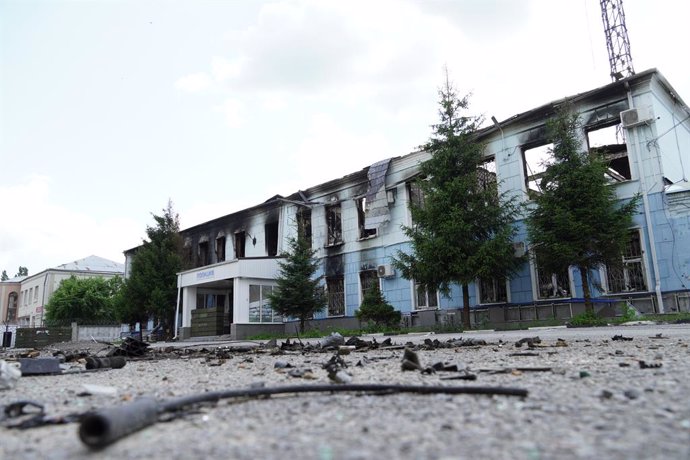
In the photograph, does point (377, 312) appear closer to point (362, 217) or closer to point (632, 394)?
point (362, 217)

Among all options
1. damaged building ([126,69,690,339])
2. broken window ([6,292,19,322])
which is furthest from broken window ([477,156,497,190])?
broken window ([6,292,19,322])

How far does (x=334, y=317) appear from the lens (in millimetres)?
23781

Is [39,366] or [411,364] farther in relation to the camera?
[39,366]

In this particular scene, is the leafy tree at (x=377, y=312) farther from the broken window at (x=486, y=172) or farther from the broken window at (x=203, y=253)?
the broken window at (x=203, y=253)

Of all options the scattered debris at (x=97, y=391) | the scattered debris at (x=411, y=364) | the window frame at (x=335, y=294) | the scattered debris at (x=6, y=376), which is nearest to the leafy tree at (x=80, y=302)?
the window frame at (x=335, y=294)

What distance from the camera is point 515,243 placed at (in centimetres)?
1700

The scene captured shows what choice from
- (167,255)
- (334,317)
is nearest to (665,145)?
(334,317)

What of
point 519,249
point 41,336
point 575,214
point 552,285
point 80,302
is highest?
point 575,214

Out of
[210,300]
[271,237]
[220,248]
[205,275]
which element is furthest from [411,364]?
[220,248]

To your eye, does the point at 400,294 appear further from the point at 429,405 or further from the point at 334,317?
the point at 429,405

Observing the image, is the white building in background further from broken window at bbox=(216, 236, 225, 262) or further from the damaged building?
the damaged building

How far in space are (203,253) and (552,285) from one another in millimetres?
23016

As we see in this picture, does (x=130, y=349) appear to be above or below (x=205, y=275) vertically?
below

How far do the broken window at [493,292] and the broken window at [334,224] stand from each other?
818 centimetres
